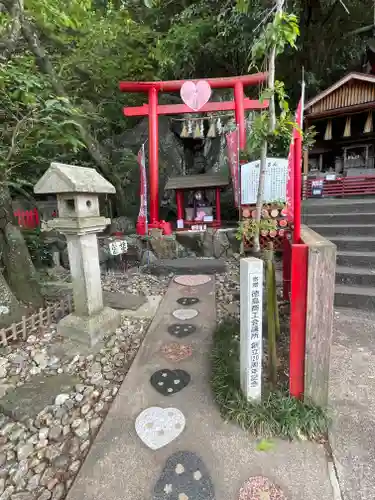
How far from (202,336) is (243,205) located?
4.02m

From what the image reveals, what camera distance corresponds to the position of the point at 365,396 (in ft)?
8.26

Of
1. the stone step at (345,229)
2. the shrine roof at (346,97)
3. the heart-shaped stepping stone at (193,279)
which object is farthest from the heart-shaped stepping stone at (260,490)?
the shrine roof at (346,97)

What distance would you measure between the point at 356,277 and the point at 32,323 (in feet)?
16.6

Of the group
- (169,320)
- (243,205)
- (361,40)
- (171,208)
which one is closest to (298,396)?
(169,320)

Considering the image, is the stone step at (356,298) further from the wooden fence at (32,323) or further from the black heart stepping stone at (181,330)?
the wooden fence at (32,323)

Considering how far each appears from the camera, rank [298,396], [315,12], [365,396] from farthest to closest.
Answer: [315,12]
[365,396]
[298,396]

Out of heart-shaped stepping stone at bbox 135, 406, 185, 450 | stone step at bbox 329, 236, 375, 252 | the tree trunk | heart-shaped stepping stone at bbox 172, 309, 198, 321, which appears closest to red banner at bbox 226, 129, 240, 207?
stone step at bbox 329, 236, 375, 252

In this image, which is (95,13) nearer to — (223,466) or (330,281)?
(330,281)

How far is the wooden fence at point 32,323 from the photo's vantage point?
142 inches

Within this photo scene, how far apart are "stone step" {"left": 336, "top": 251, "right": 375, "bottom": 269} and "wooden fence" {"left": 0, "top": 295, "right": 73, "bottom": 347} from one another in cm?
483

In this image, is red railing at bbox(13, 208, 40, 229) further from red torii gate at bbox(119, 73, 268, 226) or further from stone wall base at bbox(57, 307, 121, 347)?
stone wall base at bbox(57, 307, 121, 347)

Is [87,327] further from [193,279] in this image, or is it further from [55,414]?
[193,279]

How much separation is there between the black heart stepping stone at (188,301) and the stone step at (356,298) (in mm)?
2291

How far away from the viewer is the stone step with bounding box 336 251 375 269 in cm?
463
